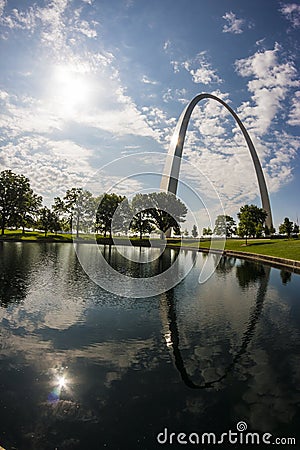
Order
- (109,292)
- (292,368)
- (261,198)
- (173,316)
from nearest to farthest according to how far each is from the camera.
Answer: (292,368) → (173,316) → (109,292) → (261,198)

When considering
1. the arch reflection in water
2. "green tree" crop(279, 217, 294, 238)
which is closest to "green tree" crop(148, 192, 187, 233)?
"green tree" crop(279, 217, 294, 238)

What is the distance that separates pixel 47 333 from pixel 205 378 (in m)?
5.52

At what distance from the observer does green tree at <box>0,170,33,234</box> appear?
73.8 metres

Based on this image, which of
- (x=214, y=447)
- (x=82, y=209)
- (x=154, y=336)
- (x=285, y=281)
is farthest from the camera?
(x=82, y=209)

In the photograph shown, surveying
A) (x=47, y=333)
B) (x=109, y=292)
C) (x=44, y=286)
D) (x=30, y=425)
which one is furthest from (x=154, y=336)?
(x=44, y=286)

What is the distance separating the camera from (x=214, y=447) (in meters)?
5.28

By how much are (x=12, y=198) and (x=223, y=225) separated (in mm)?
63408

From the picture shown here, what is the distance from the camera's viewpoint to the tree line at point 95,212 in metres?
74.8

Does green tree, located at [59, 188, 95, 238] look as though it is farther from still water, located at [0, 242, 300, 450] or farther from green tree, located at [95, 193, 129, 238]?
still water, located at [0, 242, 300, 450]

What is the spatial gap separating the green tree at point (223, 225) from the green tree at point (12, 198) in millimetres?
57474

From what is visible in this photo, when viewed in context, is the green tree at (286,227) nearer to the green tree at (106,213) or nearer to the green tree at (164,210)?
the green tree at (164,210)

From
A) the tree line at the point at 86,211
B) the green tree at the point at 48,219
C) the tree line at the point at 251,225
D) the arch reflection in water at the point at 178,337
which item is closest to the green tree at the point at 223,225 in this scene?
the tree line at the point at 251,225

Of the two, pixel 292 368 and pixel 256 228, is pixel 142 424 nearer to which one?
pixel 292 368

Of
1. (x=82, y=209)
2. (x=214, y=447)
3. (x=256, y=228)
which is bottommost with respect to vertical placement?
(x=214, y=447)
